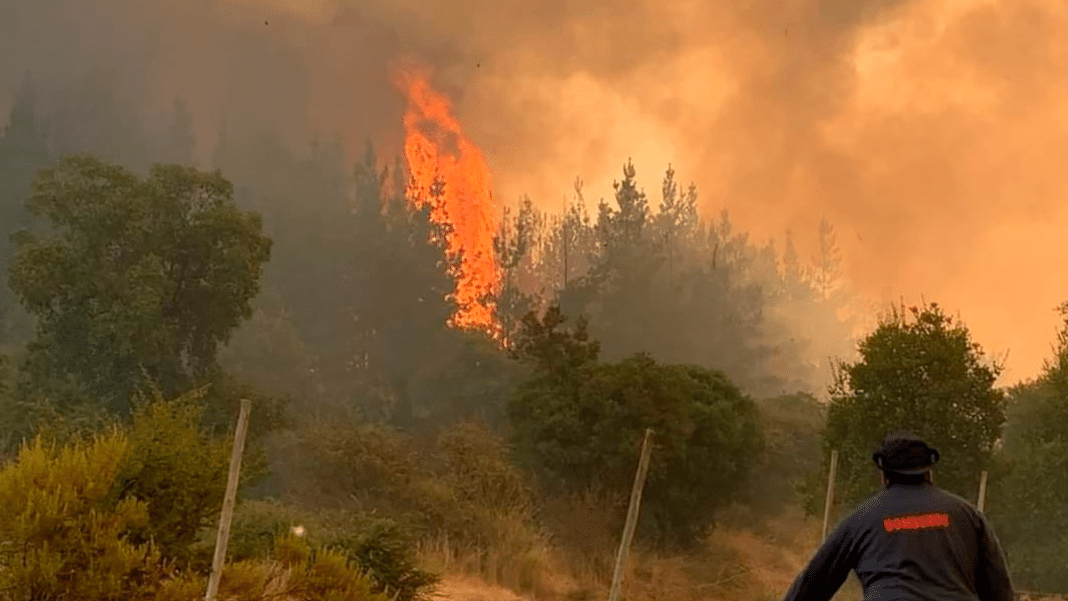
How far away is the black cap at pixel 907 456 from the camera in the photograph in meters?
5.01

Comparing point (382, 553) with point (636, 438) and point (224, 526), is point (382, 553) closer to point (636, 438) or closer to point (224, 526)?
point (224, 526)

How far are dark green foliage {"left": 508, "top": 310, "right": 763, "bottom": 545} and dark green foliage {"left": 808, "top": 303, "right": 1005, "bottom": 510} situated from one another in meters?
7.34

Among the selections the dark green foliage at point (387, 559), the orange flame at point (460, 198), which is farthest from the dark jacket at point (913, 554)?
the orange flame at point (460, 198)

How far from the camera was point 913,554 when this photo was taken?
478 cm

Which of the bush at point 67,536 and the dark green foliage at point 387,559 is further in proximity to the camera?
the dark green foliage at point 387,559

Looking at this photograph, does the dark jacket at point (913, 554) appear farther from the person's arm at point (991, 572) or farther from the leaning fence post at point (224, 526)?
the leaning fence post at point (224, 526)

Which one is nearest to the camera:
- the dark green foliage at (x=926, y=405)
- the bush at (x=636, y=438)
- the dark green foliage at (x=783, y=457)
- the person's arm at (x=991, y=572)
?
the person's arm at (x=991, y=572)

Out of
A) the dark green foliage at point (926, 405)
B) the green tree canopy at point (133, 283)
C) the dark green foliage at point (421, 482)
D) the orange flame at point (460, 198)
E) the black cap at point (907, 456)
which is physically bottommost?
the black cap at point (907, 456)

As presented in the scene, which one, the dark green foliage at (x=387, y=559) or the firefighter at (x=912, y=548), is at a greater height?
the firefighter at (x=912, y=548)

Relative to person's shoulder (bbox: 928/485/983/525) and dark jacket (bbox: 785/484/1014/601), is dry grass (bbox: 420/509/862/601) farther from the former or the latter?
person's shoulder (bbox: 928/485/983/525)

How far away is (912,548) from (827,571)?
423 millimetres

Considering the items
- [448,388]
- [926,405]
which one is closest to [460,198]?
[448,388]

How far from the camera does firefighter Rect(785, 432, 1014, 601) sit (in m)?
4.76

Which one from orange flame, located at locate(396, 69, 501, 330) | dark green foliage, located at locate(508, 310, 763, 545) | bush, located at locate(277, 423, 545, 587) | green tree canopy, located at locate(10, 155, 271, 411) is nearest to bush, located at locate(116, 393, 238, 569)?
bush, located at locate(277, 423, 545, 587)
